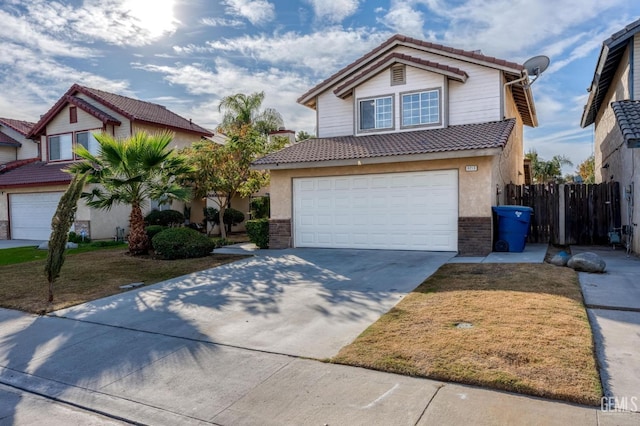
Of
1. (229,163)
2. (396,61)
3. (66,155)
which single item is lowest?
(229,163)

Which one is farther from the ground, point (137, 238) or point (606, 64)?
point (606, 64)

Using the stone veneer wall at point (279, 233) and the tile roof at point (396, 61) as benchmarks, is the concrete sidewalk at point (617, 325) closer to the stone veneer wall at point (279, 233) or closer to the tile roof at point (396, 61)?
the tile roof at point (396, 61)

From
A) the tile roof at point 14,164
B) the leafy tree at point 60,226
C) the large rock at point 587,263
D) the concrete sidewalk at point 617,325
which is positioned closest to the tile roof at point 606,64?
the concrete sidewalk at point 617,325

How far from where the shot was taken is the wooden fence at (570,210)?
43.4 feet

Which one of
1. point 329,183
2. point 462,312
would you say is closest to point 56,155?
point 329,183

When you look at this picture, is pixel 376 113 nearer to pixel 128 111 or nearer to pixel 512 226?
pixel 512 226

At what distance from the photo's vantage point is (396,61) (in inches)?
561

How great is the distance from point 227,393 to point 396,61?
1276 centimetres

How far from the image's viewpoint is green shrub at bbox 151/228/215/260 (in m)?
12.6

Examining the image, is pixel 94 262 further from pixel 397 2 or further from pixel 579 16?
pixel 579 16

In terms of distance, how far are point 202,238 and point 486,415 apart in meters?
11.0

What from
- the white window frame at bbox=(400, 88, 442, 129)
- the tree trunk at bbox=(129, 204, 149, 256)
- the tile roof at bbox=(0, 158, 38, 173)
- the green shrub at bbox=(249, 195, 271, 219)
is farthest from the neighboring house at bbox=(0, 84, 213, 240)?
the white window frame at bbox=(400, 88, 442, 129)

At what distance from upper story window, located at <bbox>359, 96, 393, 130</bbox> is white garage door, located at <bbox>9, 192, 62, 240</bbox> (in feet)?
48.1

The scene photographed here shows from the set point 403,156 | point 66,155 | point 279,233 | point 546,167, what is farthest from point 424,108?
point 546,167
